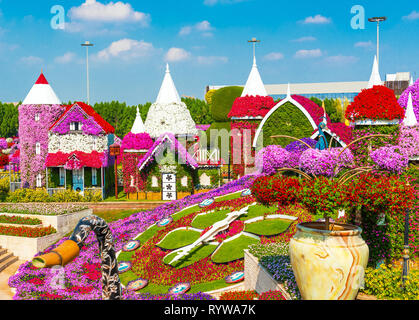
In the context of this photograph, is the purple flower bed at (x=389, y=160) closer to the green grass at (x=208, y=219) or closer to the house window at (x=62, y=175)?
the green grass at (x=208, y=219)

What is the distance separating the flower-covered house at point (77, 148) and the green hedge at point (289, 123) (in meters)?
13.8

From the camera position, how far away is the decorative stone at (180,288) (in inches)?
491

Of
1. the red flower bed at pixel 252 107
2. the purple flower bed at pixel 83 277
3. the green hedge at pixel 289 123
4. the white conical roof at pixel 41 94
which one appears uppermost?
the white conical roof at pixel 41 94

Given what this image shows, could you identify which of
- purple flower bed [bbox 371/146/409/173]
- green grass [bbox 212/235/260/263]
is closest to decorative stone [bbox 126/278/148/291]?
green grass [bbox 212/235/260/263]

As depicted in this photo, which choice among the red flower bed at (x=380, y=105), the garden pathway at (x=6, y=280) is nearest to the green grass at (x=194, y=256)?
the garden pathway at (x=6, y=280)

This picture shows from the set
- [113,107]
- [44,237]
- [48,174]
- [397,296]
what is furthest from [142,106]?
[397,296]

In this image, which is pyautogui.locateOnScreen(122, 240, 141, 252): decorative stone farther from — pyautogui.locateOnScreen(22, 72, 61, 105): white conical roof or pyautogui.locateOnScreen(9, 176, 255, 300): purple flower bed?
pyautogui.locateOnScreen(22, 72, 61, 105): white conical roof

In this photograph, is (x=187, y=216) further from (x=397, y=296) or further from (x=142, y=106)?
(x=142, y=106)

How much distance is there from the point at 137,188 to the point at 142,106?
28.1 meters

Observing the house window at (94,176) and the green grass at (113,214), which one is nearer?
the green grass at (113,214)

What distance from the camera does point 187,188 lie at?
1168 inches

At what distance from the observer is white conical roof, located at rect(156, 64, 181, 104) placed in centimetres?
3312

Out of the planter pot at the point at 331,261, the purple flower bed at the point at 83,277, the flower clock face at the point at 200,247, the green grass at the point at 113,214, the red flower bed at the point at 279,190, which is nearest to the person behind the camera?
the planter pot at the point at 331,261
